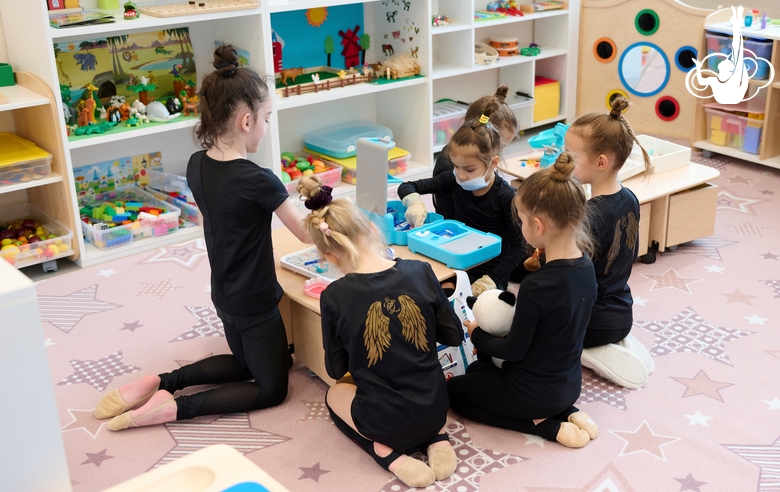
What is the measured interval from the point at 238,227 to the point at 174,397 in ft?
2.02

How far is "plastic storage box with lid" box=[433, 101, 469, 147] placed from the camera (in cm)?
449

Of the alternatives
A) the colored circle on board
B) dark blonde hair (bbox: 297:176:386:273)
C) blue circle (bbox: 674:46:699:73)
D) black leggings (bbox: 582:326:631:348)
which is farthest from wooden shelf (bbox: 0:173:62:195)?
blue circle (bbox: 674:46:699:73)

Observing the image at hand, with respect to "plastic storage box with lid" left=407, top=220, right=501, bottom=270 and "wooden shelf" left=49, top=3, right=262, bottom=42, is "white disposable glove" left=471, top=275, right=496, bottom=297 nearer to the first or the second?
"plastic storage box with lid" left=407, top=220, right=501, bottom=270

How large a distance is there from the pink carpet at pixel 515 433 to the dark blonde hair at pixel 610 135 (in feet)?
2.29

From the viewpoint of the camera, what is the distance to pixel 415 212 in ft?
8.68

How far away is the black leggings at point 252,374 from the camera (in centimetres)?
228

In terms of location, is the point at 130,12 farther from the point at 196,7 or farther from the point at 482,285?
the point at 482,285

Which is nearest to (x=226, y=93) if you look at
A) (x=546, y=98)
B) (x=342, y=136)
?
(x=342, y=136)

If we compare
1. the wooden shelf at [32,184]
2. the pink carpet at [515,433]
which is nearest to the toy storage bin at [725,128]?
the pink carpet at [515,433]

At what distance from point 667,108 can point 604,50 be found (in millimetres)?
540

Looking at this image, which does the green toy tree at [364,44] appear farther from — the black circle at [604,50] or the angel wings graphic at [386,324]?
the angel wings graphic at [386,324]

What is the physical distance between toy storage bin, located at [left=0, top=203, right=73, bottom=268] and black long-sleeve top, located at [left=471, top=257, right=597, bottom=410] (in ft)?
6.49

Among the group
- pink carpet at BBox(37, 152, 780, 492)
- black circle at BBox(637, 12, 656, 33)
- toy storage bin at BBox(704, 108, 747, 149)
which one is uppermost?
black circle at BBox(637, 12, 656, 33)

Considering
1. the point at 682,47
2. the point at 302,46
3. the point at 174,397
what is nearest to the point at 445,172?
the point at 174,397
